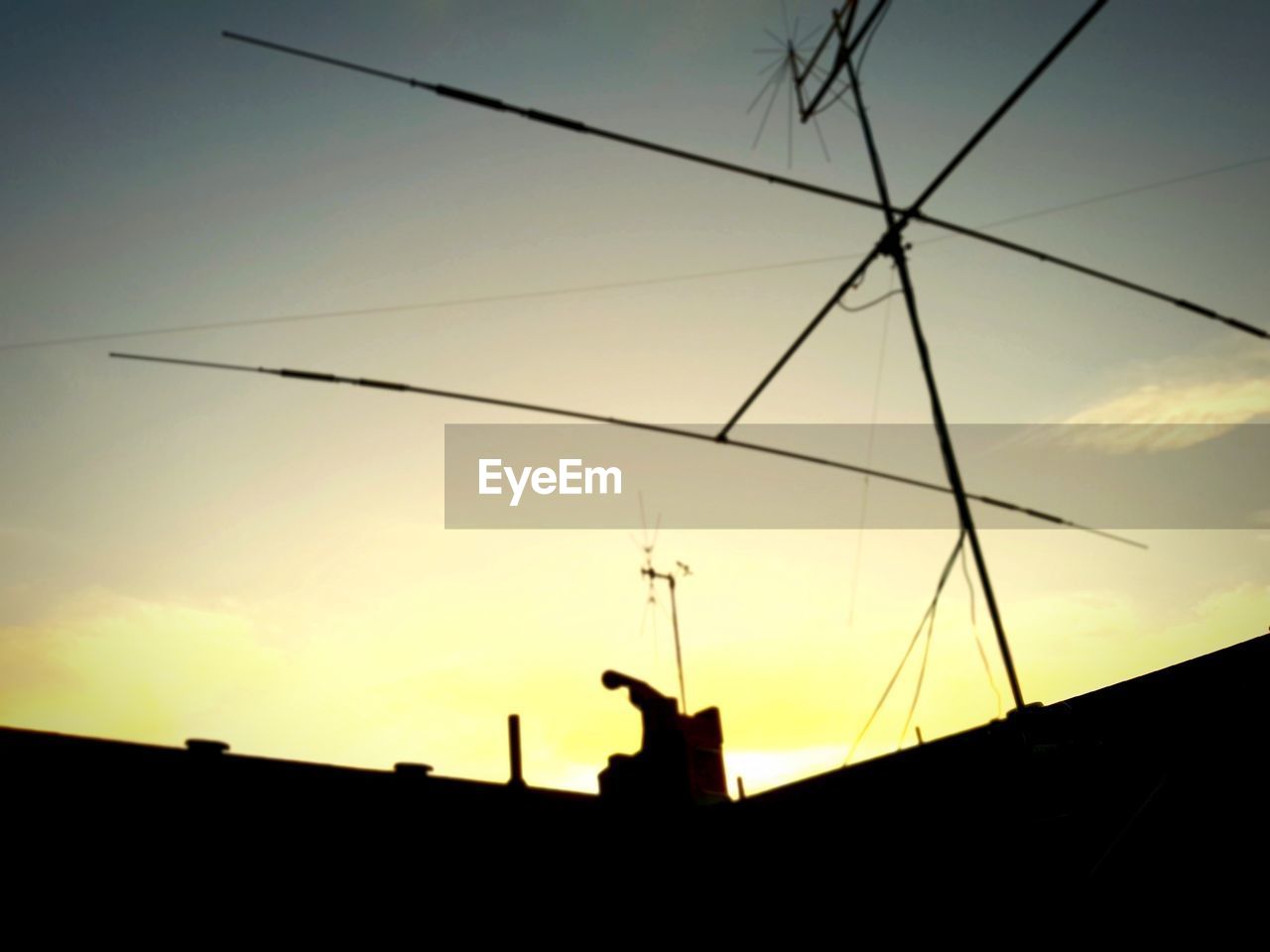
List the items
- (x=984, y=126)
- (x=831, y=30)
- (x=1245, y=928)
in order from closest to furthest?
(x=984, y=126) → (x=1245, y=928) → (x=831, y=30)

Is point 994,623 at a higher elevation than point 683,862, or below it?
higher

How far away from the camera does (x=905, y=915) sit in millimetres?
7215

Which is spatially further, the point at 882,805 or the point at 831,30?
the point at 882,805

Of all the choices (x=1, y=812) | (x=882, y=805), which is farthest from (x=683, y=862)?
(x=1, y=812)

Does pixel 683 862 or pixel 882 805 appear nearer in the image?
pixel 882 805

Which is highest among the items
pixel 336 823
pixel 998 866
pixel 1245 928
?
pixel 336 823

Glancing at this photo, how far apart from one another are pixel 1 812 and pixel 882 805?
8.73m

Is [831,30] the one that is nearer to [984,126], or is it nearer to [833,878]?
[984,126]

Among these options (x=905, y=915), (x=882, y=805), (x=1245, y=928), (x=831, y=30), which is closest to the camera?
(x=1245, y=928)

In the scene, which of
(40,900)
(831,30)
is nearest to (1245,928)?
(831,30)

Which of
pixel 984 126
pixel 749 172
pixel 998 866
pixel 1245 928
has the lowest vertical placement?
pixel 1245 928

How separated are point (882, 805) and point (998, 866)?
1.44 meters

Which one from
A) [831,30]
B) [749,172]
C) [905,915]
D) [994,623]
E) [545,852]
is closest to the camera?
[994,623]

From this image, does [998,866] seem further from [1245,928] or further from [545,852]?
[545,852]
